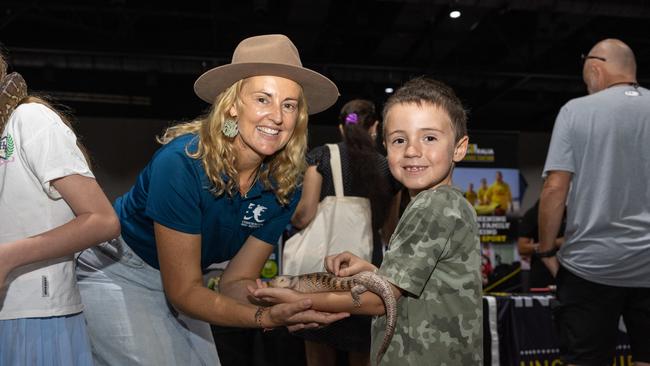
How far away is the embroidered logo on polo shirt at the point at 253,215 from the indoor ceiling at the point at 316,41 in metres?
6.97

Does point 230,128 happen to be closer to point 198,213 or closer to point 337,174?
point 198,213

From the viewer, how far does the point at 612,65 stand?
327 centimetres

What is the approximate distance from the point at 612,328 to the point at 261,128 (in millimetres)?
2093

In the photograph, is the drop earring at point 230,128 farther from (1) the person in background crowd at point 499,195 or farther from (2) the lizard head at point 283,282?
(1) the person in background crowd at point 499,195

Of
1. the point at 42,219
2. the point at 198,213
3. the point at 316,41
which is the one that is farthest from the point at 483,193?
the point at 42,219

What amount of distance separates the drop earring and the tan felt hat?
0.17 metres

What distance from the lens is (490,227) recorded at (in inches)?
330

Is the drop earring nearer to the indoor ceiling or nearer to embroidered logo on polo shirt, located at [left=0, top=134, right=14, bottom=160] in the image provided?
embroidered logo on polo shirt, located at [left=0, top=134, right=14, bottom=160]

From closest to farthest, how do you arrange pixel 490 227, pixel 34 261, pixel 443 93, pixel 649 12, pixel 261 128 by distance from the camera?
pixel 34 261, pixel 443 93, pixel 261 128, pixel 490 227, pixel 649 12

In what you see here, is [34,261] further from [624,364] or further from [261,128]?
[624,364]

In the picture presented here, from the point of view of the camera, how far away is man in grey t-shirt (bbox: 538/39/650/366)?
296 cm

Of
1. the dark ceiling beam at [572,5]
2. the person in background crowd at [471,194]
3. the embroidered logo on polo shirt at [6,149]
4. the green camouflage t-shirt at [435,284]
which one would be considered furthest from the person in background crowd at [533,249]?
the embroidered logo on polo shirt at [6,149]

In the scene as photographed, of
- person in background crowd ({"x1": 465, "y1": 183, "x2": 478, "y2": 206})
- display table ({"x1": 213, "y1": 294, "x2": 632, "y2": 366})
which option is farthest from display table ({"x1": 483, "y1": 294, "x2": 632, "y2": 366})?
person in background crowd ({"x1": 465, "y1": 183, "x2": 478, "y2": 206})

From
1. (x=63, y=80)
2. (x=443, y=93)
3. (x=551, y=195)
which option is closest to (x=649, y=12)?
(x=551, y=195)
